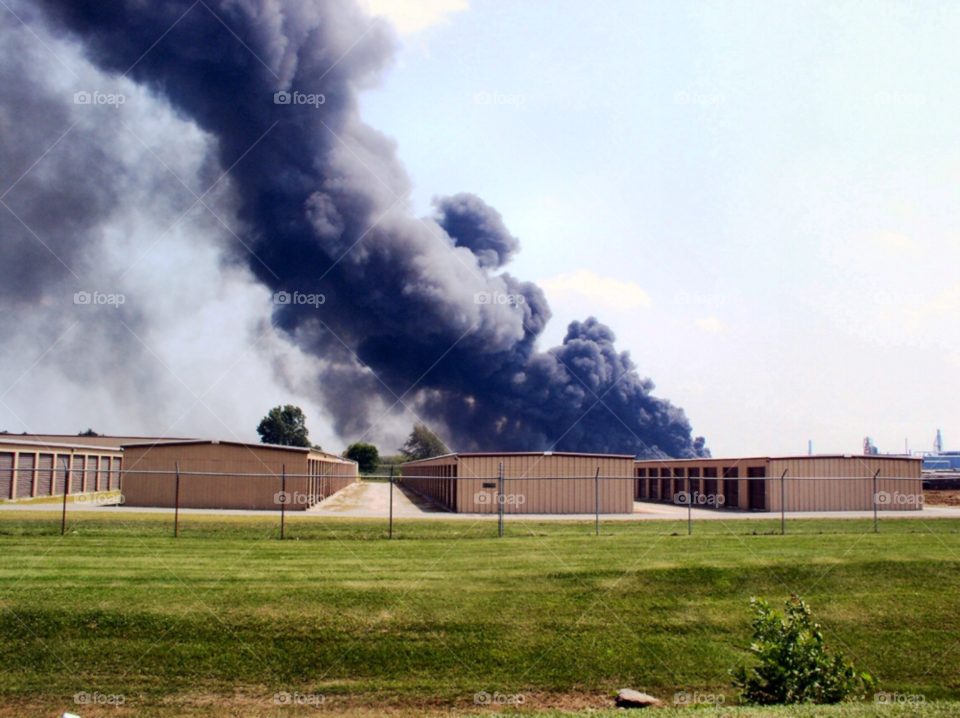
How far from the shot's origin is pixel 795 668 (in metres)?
7.01

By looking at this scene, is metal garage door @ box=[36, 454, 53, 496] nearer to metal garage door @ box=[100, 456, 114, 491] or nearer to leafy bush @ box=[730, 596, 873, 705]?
→ metal garage door @ box=[100, 456, 114, 491]

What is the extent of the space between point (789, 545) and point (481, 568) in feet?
24.3

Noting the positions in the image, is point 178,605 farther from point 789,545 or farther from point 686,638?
point 789,545

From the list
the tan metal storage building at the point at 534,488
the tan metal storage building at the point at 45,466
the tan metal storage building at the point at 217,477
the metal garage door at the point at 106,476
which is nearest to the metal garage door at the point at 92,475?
the tan metal storage building at the point at 45,466

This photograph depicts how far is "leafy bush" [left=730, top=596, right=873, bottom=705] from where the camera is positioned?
6.95 m

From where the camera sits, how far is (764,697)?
709cm

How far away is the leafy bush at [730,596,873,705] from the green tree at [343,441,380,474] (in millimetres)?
92093

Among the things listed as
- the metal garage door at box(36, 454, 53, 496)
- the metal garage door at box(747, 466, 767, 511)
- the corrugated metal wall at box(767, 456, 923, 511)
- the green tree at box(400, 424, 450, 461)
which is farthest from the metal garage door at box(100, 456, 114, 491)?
the green tree at box(400, 424, 450, 461)

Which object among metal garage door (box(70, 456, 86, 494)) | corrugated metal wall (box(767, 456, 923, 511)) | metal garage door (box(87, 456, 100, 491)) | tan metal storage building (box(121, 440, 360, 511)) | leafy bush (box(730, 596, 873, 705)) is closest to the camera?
leafy bush (box(730, 596, 873, 705))

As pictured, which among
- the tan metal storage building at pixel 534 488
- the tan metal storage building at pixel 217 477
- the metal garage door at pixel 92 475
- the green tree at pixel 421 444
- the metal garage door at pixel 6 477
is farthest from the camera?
the green tree at pixel 421 444

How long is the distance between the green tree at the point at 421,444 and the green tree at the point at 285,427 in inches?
799

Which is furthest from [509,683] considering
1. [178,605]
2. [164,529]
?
[164,529]

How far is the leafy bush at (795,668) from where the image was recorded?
6.95m

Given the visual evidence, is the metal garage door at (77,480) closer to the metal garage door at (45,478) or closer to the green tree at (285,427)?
the metal garage door at (45,478)
